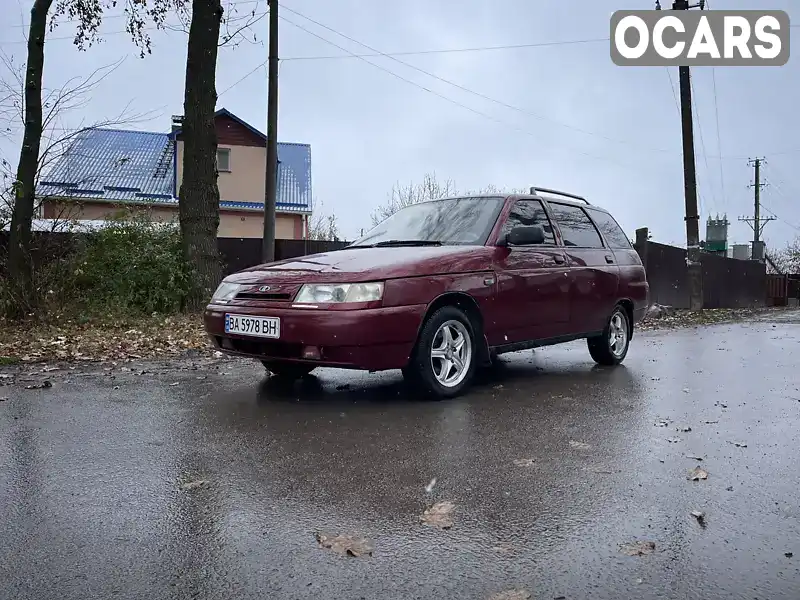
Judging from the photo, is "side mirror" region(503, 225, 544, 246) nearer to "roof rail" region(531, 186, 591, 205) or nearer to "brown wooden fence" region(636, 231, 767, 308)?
"roof rail" region(531, 186, 591, 205)

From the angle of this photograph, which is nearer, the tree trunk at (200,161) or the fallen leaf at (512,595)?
the fallen leaf at (512,595)

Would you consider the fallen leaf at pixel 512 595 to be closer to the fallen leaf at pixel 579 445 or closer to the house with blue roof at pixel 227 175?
the fallen leaf at pixel 579 445

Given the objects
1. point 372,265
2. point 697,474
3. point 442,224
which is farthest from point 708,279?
point 697,474

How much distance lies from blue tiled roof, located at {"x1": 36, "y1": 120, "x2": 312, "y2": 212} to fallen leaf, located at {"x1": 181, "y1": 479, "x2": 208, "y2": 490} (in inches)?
984

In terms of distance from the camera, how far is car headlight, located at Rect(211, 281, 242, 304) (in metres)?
5.10

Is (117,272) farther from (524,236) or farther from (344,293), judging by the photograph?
A: (524,236)

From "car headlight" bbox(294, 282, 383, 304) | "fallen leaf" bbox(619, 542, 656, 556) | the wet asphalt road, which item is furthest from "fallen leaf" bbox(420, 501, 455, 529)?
"car headlight" bbox(294, 282, 383, 304)

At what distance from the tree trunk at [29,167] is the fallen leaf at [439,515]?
351 inches

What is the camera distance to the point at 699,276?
17.1 metres

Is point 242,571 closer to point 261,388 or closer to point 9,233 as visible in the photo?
point 261,388

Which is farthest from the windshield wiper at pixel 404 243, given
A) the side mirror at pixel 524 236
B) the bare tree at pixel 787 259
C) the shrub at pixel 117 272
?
the bare tree at pixel 787 259

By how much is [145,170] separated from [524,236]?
28.5 metres

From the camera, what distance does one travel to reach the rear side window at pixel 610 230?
23.2 ft

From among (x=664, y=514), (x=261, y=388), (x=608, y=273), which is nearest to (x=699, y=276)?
(x=608, y=273)
